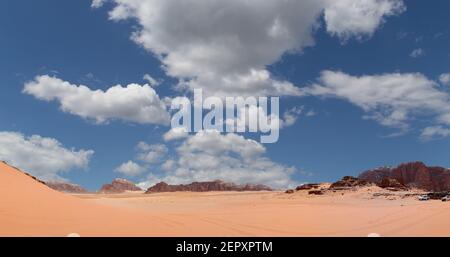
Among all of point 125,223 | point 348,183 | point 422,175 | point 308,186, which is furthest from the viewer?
point 422,175

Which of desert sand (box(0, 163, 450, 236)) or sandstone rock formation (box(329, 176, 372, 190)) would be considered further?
sandstone rock formation (box(329, 176, 372, 190))

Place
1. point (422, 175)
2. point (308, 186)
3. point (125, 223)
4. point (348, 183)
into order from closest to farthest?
point (125, 223) < point (348, 183) < point (308, 186) < point (422, 175)

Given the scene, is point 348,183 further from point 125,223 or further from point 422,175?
point 422,175

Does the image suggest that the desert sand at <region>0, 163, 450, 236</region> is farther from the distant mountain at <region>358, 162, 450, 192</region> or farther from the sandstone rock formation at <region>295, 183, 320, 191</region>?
the distant mountain at <region>358, 162, 450, 192</region>

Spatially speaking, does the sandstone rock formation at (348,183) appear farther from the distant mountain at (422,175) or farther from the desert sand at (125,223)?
the distant mountain at (422,175)

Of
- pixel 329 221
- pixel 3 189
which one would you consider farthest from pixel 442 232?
pixel 3 189

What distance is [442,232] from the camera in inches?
406

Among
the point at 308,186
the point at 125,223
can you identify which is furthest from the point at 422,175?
the point at 125,223

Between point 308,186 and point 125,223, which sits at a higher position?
point 308,186

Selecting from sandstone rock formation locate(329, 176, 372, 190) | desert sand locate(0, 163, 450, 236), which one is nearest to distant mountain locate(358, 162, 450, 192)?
sandstone rock formation locate(329, 176, 372, 190)

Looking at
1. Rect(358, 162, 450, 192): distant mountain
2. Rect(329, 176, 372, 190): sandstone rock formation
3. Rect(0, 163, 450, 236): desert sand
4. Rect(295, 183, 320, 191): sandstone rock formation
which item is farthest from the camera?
Rect(358, 162, 450, 192): distant mountain

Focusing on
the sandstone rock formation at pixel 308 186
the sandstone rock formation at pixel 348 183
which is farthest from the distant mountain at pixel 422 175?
the sandstone rock formation at pixel 348 183
